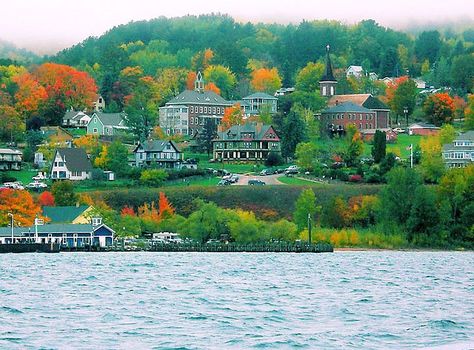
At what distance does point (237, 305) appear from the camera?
61594mm

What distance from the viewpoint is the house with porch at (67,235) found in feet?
412

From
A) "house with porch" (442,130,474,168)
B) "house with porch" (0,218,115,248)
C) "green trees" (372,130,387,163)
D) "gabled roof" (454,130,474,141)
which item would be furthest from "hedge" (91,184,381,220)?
"gabled roof" (454,130,474,141)

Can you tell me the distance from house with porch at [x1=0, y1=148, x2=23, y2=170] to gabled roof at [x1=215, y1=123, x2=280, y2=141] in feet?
85.1

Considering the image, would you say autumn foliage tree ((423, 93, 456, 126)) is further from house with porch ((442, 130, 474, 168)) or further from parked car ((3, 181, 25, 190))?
parked car ((3, 181, 25, 190))

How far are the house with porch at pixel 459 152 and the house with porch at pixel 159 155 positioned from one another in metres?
33.4

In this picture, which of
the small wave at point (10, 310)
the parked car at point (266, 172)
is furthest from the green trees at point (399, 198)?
the small wave at point (10, 310)

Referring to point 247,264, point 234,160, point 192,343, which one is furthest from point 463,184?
point 192,343

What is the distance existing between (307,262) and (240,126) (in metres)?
86.9

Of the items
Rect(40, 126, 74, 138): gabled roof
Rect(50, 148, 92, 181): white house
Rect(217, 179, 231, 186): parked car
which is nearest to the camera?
Rect(217, 179, 231, 186): parked car

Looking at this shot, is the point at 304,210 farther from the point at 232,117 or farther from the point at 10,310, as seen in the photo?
the point at 10,310

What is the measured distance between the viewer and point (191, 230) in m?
125

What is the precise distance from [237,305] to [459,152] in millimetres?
108115

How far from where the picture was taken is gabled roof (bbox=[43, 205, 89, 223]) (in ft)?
435

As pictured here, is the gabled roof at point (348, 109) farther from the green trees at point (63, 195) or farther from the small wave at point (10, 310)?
the small wave at point (10, 310)
